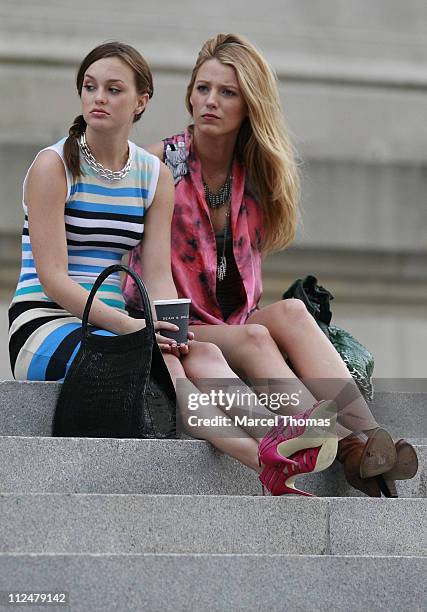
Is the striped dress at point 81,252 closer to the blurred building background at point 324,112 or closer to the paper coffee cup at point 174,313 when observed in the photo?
the paper coffee cup at point 174,313

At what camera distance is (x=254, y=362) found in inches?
190

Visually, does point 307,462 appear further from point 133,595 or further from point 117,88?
point 117,88

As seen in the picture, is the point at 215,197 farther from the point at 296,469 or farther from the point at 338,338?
the point at 296,469

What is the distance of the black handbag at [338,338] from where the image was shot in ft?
16.6

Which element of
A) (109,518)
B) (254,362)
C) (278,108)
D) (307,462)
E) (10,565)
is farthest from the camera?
(278,108)

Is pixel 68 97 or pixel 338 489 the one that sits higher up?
pixel 68 97

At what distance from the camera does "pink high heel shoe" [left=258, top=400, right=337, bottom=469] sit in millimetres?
4051

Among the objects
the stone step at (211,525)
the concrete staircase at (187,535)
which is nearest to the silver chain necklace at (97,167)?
the concrete staircase at (187,535)

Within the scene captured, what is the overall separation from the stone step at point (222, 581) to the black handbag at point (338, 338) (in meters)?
1.55

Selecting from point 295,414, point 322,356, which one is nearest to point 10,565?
point 295,414

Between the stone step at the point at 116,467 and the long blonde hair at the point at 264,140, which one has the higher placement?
the long blonde hair at the point at 264,140

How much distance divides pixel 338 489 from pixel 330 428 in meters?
0.53

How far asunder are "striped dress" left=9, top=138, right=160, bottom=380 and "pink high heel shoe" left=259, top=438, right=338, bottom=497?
38.9 inches

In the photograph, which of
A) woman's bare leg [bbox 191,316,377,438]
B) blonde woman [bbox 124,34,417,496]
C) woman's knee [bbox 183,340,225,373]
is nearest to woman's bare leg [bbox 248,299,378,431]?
woman's bare leg [bbox 191,316,377,438]
